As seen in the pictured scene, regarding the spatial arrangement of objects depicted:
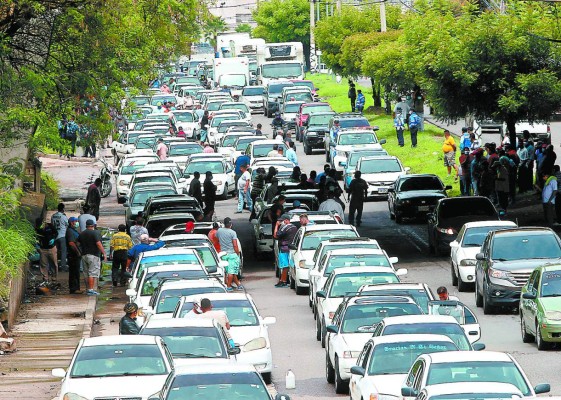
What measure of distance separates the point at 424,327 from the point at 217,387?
14.8 ft

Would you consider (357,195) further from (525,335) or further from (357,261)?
(525,335)

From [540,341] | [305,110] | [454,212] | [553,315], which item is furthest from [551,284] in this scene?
[305,110]

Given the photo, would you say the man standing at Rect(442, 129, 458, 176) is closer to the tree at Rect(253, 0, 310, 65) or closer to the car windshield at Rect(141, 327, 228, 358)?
the car windshield at Rect(141, 327, 228, 358)

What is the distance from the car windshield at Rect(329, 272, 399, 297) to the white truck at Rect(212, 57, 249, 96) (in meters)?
68.0

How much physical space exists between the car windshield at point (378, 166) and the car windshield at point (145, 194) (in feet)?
23.1

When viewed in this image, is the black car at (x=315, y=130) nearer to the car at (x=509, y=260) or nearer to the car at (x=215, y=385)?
the car at (x=509, y=260)

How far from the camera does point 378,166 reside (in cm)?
4766

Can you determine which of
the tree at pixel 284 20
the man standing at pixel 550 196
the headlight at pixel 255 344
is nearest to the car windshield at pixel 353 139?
the man standing at pixel 550 196

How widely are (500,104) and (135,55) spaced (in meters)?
10.2

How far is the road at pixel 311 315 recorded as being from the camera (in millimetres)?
21250

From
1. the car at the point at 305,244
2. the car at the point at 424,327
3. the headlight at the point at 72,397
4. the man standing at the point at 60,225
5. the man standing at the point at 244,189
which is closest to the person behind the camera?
the headlight at the point at 72,397

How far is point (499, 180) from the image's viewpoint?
39.5 meters

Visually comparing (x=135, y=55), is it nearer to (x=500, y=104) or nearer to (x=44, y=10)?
(x=44, y=10)

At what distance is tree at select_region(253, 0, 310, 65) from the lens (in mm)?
142625
